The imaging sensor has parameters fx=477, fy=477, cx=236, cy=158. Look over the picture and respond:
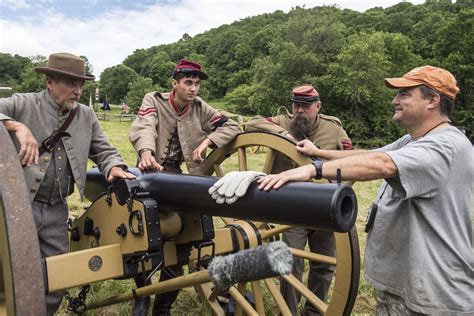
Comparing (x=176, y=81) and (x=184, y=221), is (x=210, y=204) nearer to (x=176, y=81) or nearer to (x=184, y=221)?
(x=184, y=221)

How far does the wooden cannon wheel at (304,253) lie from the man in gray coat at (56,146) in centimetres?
91

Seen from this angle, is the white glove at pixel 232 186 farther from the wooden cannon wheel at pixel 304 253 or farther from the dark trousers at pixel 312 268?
the dark trousers at pixel 312 268

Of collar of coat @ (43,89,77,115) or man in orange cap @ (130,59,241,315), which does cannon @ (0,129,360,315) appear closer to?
man in orange cap @ (130,59,241,315)

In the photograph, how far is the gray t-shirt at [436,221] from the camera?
2.29 m

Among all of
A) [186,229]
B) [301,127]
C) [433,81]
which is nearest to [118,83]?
[301,127]

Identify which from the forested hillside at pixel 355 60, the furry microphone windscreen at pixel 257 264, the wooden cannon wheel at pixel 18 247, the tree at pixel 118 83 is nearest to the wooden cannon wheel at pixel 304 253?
the furry microphone windscreen at pixel 257 264

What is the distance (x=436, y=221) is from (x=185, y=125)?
2.13 m

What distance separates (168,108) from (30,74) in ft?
225

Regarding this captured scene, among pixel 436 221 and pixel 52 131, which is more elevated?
pixel 52 131

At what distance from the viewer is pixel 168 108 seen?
152 inches

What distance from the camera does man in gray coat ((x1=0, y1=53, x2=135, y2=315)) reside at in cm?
317

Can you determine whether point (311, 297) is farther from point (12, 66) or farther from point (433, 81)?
point (12, 66)

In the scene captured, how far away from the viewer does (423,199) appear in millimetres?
2371

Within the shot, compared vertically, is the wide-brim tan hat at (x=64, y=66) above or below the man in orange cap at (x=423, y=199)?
above
